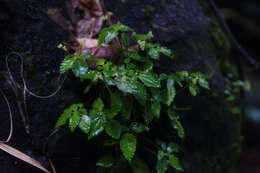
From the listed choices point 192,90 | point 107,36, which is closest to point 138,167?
point 192,90

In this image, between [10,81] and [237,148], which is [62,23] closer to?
[10,81]

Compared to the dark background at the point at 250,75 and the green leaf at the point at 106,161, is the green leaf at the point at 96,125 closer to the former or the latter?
the green leaf at the point at 106,161

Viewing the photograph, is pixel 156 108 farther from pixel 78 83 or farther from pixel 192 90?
pixel 78 83

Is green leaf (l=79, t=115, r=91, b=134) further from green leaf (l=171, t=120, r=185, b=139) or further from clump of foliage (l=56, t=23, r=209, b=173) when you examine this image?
green leaf (l=171, t=120, r=185, b=139)

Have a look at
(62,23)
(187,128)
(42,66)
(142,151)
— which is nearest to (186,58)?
(187,128)

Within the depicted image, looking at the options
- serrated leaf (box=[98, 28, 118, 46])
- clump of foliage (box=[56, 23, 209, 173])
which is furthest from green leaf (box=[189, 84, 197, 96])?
serrated leaf (box=[98, 28, 118, 46])

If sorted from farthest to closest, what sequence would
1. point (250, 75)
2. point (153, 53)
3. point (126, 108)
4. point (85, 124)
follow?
point (250, 75) → point (153, 53) → point (126, 108) → point (85, 124)
